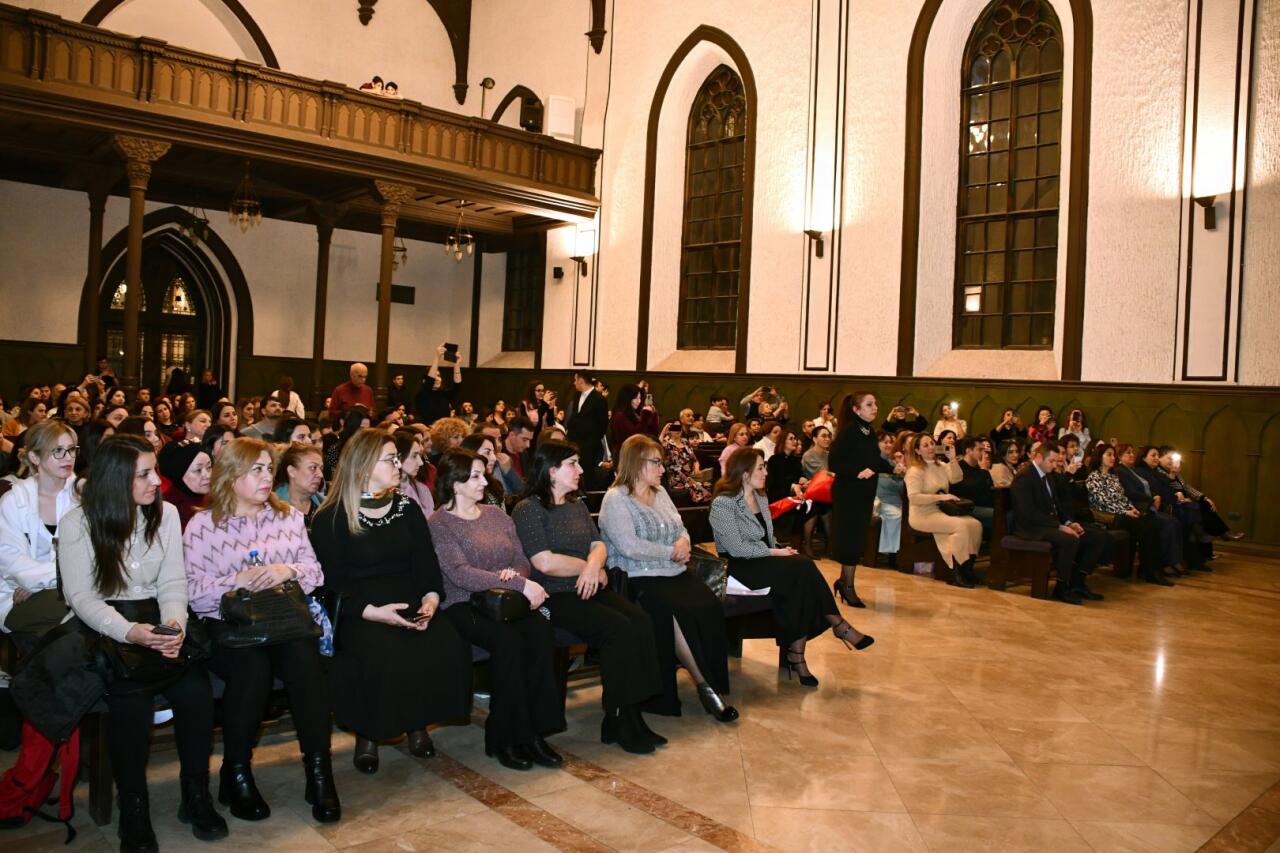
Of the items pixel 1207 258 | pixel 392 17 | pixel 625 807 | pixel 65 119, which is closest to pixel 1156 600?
pixel 1207 258

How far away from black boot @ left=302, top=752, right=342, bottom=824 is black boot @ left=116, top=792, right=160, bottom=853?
19.1 inches

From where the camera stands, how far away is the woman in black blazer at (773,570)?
526 cm

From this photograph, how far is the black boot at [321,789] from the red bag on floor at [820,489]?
5.84 m

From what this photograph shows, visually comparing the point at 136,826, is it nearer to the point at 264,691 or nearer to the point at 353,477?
the point at 264,691

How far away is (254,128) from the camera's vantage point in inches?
508

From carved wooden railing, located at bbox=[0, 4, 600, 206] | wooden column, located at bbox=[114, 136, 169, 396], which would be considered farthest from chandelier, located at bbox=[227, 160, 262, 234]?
wooden column, located at bbox=[114, 136, 169, 396]

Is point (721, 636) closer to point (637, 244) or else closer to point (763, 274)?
point (763, 274)

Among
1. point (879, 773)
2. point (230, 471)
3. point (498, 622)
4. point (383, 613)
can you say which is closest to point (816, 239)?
point (879, 773)

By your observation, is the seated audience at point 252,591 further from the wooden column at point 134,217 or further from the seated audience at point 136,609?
the wooden column at point 134,217

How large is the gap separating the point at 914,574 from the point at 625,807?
5.62m

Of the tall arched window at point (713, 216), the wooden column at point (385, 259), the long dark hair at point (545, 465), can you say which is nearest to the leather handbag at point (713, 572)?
the long dark hair at point (545, 465)

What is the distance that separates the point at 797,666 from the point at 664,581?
982 millimetres

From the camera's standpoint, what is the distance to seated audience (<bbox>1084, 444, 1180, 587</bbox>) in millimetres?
8844

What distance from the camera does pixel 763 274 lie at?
1505 centimetres
